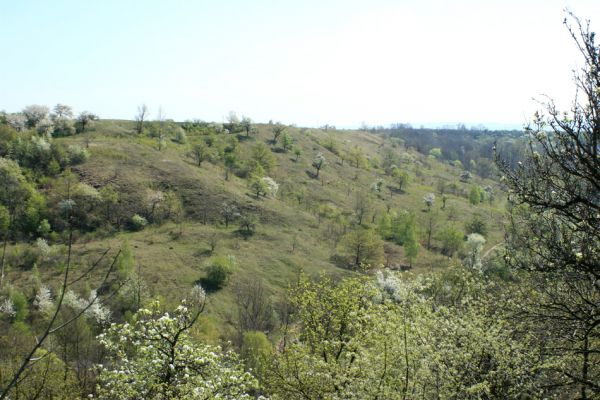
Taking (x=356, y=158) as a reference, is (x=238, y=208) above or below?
below

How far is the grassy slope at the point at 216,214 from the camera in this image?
6625 cm

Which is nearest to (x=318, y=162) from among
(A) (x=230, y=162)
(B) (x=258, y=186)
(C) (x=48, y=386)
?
(A) (x=230, y=162)

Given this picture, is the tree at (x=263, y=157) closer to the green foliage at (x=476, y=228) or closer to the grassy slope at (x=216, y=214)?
the grassy slope at (x=216, y=214)

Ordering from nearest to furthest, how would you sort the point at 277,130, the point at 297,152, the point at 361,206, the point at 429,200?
1. the point at 361,206
2. the point at 429,200
3. the point at 297,152
4. the point at 277,130

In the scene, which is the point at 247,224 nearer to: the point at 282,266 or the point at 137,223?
the point at 282,266

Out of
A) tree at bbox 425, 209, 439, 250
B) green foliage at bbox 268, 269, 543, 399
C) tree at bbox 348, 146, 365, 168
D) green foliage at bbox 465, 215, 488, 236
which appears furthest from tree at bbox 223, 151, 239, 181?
green foliage at bbox 268, 269, 543, 399

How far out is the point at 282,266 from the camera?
7212 centimetres

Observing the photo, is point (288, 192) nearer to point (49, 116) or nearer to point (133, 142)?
point (133, 142)

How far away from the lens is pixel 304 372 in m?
17.3

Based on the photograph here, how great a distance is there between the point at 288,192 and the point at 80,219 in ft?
167

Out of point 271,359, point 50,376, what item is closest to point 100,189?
point 50,376

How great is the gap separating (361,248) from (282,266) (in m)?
15.7

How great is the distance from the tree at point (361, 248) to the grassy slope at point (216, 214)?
13.3ft

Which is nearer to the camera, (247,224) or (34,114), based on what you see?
(247,224)
